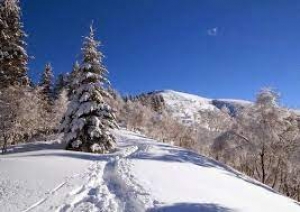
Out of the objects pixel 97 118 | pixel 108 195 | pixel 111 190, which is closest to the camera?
pixel 108 195

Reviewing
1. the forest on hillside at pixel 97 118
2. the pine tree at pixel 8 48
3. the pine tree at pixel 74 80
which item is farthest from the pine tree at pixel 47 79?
the pine tree at pixel 8 48

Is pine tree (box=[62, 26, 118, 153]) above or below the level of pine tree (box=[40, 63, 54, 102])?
below

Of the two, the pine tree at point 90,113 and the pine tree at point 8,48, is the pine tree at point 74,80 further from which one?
the pine tree at point 8,48

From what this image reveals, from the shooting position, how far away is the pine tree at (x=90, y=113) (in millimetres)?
29156

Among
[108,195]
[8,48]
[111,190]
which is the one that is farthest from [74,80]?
[108,195]

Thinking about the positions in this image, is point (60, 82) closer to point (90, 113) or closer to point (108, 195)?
point (90, 113)

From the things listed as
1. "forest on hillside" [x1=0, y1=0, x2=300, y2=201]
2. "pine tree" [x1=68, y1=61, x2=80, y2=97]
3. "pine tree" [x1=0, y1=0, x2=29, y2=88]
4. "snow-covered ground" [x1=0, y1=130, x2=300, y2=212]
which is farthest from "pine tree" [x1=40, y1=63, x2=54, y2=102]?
"snow-covered ground" [x1=0, y1=130, x2=300, y2=212]

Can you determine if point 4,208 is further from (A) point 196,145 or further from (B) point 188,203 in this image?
(A) point 196,145

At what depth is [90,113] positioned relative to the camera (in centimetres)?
3028

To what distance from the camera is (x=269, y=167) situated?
3781 cm

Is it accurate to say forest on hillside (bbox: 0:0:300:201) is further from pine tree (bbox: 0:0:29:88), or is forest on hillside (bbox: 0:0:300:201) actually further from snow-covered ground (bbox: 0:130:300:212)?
snow-covered ground (bbox: 0:130:300:212)

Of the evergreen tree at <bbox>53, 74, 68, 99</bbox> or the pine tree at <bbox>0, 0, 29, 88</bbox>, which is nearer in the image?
the pine tree at <bbox>0, 0, 29, 88</bbox>

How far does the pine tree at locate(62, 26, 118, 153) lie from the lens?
2916 cm

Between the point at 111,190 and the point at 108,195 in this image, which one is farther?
the point at 111,190
